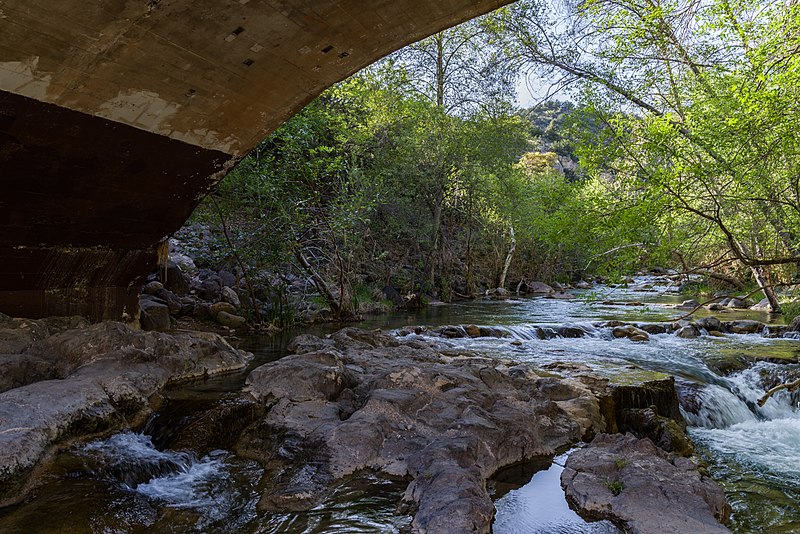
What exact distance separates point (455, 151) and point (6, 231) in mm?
14984

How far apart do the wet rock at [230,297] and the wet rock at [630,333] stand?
870cm

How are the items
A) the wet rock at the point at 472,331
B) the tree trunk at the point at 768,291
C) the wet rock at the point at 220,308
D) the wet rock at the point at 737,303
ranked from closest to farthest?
the wet rock at the point at 220,308, the wet rock at the point at 472,331, the tree trunk at the point at 768,291, the wet rock at the point at 737,303

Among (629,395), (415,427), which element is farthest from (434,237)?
A: (415,427)

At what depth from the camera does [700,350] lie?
30.4 feet

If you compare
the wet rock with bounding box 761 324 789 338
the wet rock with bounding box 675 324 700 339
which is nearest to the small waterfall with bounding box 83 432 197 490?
the wet rock with bounding box 675 324 700 339

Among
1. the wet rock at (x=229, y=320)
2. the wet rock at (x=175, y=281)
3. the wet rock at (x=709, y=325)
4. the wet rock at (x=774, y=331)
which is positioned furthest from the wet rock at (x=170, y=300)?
the wet rock at (x=774, y=331)

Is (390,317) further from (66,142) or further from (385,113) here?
(66,142)

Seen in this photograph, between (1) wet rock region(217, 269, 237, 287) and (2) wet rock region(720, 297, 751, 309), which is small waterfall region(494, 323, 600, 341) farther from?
(2) wet rock region(720, 297, 751, 309)

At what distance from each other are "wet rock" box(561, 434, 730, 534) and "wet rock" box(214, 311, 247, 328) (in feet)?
26.9

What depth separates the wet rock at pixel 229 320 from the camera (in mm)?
10445

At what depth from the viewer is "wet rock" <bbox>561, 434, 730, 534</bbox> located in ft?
9.77

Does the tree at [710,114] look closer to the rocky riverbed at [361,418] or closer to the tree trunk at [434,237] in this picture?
the rocky riverbed at [361,418]

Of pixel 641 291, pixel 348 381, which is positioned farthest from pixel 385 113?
pixel 641 291

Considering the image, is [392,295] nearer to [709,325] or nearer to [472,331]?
[472,331]
